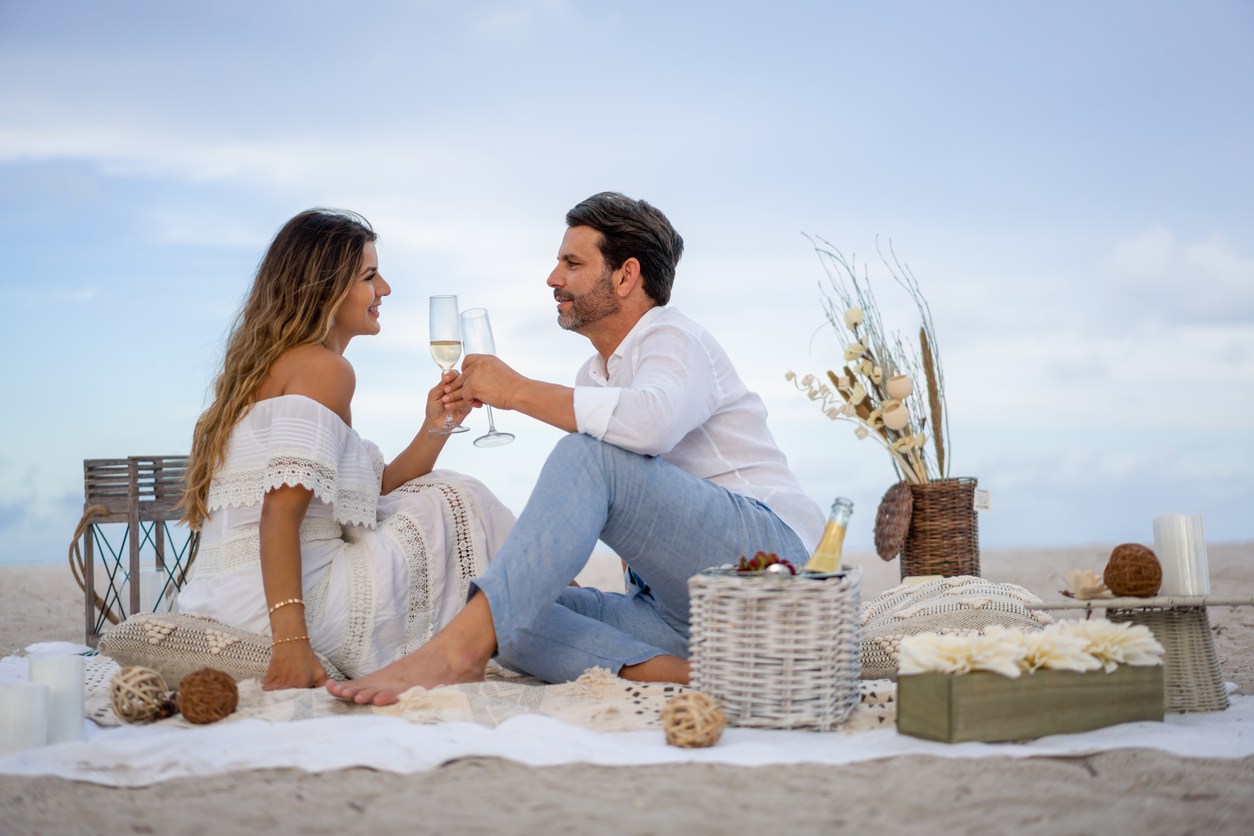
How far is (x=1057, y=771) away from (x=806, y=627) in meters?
0.54

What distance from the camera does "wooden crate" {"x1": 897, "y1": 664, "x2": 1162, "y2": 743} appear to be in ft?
6.35

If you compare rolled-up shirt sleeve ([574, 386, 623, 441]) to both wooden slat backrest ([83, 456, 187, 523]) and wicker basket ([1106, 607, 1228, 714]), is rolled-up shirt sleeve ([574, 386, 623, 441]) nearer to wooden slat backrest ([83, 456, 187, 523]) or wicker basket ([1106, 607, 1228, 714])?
wicker basket ([1106, 607, 1228, 714])

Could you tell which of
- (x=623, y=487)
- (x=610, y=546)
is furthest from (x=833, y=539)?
(x=610, y=546)

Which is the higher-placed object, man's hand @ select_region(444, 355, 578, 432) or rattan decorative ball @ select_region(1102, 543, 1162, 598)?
man's hand @ select_region(444, 355, 578, 432)

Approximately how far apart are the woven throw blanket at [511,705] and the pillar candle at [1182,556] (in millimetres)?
758

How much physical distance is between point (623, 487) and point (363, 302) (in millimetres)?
1200

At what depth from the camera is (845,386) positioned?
15.2 feet

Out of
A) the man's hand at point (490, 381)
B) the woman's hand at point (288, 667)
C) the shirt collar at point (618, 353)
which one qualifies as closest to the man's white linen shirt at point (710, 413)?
the shirt collar at point (618, 353)

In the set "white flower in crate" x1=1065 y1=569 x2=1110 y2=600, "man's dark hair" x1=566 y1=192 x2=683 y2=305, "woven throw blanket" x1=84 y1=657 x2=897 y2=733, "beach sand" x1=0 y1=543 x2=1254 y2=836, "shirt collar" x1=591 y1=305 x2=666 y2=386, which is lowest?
"beach sand" x1=0 y1=543 x2=1254 y2=836

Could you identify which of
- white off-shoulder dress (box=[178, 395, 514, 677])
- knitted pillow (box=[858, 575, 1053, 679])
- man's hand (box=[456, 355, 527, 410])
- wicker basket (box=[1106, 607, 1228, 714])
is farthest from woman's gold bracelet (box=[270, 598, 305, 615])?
wicker basket (box=[1106, 607, 1228, 714])

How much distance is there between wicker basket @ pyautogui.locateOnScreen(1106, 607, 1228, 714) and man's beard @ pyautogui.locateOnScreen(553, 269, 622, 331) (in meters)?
1.90

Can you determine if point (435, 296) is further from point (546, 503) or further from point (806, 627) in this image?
point (806, 627)

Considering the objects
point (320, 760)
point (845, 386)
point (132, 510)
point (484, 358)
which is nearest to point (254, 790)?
point (320, 760)

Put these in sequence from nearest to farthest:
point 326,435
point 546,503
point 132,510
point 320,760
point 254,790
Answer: point 254,790 → point 320,760 → point 546,503 → point 326,435 → point 132,510
